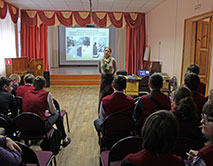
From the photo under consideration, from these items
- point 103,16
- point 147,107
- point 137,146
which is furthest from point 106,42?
point 137,146

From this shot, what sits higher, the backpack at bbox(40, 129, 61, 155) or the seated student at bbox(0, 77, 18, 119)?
the seated student at bbox(0, 77, 18, 119)

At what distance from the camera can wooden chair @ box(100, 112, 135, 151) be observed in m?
2.02

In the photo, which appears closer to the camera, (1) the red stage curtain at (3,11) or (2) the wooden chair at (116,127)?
(2) the wooden chair at (116,127)

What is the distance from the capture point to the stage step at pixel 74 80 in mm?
7844

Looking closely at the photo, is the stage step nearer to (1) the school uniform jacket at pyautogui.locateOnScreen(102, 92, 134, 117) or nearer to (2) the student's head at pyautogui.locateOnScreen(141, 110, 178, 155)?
(1) the school uniform jacket at pyautogui.locateOnScreen(102, 92, 134, 117)

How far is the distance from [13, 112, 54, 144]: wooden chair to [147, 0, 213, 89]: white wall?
10.8 feet

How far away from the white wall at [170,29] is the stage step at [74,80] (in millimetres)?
2518

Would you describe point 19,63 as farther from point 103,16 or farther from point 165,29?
point 165,29

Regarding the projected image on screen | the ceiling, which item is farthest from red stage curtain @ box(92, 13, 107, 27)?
the projected image on screen

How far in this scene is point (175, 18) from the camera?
17.7ft

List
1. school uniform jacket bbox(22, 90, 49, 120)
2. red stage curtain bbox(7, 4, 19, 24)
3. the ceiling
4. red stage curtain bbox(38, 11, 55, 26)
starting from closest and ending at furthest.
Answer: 1. school uniform jacket bbox(22, 90, 49, 120)
2. the ceiling
3. red stage curtain bbox(7, 4, 19, 24)
4. red stage curtain bbox(38, 11, 55, 26)

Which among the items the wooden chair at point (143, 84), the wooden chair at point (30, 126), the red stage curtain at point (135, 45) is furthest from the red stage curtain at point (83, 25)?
the wooden chair at point (30, 126)

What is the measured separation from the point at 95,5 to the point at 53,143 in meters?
5.53

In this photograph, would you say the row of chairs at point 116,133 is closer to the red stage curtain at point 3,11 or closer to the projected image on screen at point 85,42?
the red stage curtain at point 3,11
